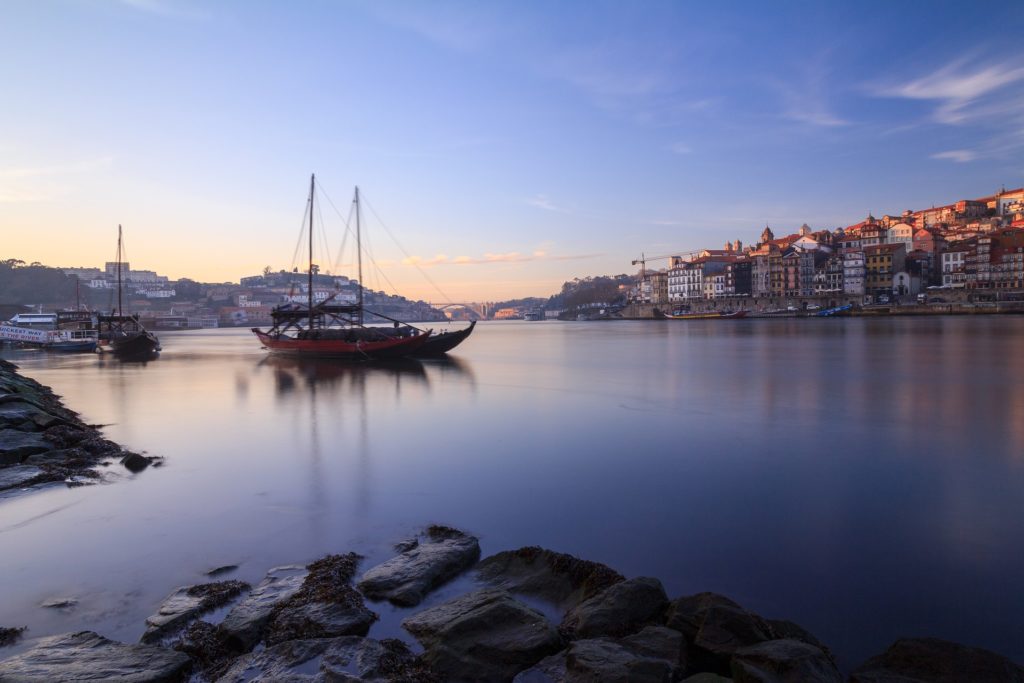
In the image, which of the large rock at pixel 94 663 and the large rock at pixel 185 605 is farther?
the large rock at pixel 185 605

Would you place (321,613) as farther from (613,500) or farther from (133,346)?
(133,346)

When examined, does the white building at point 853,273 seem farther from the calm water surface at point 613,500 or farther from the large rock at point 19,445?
the large rock at point 19,445

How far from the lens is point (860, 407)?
1356cm

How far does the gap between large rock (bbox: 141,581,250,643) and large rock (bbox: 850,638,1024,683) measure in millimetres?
4196

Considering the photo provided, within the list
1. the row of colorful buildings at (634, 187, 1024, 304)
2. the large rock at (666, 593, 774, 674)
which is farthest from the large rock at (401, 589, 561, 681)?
the row of colorful buildings at (634, 187, 1024, 304)

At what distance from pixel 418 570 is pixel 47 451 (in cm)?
743

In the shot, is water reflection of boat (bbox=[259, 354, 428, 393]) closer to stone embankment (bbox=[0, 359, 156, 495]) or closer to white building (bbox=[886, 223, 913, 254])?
stone embankment (bbox=[0, 359, 156, 495])

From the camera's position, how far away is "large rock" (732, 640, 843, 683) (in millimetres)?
3025

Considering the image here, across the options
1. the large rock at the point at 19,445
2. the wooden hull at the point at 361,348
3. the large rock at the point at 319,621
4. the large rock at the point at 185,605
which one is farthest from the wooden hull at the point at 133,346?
the large rock at the point at 319,621

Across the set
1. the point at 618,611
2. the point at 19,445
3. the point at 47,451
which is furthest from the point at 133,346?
the point at 618,611

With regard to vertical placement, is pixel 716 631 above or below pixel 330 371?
above

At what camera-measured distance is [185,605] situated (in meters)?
4.34

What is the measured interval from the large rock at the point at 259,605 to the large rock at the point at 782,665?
9.74 feet

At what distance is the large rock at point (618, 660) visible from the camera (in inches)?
126
